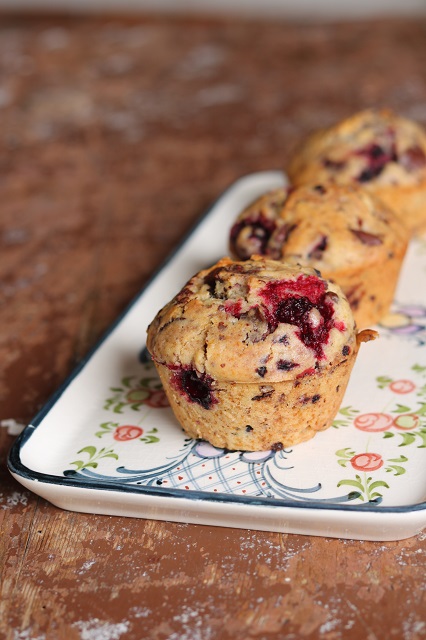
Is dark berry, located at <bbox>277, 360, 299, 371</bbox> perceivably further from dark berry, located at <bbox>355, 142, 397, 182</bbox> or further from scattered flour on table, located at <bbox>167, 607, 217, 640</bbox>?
dark berry, located at <bbox>355, 142, 397, 182</bbox>

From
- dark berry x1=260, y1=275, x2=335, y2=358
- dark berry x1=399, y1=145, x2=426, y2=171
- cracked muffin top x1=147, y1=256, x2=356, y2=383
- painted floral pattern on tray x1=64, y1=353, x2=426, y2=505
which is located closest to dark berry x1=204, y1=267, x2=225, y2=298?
cracked muffin top x1=147, y1=256, x2=356, y2=383

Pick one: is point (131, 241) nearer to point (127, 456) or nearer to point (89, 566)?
point (127, 456)

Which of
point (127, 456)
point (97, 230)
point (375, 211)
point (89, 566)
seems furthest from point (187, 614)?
point (97, 230)

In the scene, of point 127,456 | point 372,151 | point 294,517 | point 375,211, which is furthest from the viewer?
point 372,151

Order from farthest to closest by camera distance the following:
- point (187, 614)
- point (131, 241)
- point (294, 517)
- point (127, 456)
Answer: point (131, 241) → point (127, 456) → point (294, 517) → point (187, 614)

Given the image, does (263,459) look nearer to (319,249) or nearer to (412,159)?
(319,249)

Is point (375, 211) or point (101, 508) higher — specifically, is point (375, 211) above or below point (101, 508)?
above

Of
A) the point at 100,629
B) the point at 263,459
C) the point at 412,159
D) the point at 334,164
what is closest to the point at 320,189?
the point at 334,164
